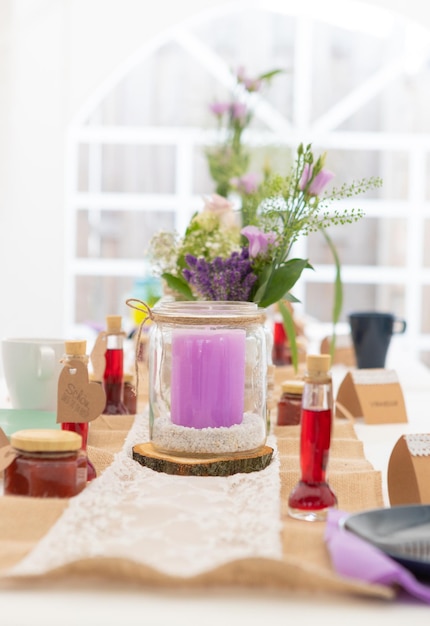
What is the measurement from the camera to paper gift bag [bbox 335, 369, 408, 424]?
1586 mm

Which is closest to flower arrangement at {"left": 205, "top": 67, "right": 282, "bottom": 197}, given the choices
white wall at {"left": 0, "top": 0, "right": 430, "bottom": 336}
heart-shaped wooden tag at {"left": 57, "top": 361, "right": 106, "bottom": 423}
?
heart-shaped wooden tag at {"left": 57, "top": 361, "right": 106, "bottom": 423}

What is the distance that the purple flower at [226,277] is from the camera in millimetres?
1343

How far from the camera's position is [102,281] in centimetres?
584

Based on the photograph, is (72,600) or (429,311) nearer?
(72,600)

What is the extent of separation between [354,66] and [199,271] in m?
4.98

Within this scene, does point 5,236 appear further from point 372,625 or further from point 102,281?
point 372,625

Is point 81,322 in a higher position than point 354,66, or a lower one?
lower

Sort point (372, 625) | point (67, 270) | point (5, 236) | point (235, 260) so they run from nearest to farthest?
point (372, 625)
point (235, 260)
point (5, 236)
point (67, 270)

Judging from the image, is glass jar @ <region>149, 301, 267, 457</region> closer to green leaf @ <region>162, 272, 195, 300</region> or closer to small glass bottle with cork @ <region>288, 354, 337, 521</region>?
small glass bottle with cork @ <region>288, 354, 337, 521</region>

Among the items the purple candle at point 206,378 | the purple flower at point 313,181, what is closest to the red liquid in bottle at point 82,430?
the purple candle at point 206,378

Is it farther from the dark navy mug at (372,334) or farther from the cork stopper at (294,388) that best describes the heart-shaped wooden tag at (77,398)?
the dark navy mug at (372,334)

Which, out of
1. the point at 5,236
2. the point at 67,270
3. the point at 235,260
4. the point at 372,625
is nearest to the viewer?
the point at 372,625

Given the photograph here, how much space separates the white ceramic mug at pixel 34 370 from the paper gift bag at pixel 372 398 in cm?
47

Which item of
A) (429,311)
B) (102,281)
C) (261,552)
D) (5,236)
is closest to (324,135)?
(429,311)
